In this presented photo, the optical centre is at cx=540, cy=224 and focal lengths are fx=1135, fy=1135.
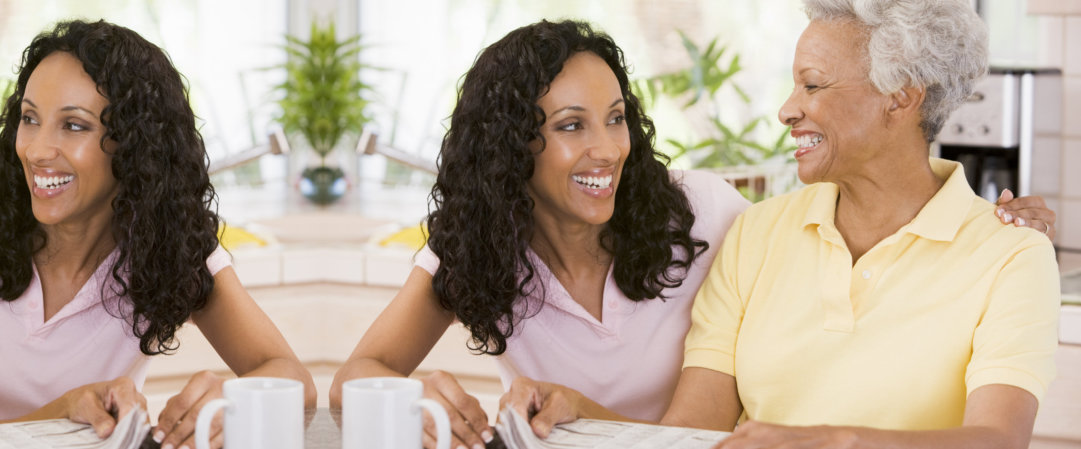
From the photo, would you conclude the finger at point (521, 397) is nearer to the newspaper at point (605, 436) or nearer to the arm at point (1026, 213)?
the newspaper at point (605, 436)

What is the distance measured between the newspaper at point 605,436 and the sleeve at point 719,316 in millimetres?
297

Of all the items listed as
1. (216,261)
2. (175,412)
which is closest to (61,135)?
(216,261)

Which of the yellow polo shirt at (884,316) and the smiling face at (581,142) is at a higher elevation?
the smiling face at (581,142)

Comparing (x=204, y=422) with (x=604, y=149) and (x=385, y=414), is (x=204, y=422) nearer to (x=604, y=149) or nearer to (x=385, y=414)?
(x=385, y=414)

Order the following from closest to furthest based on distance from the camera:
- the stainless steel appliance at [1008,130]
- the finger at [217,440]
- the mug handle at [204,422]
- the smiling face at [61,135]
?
the mug handle at [204,422] < the finger at [217,440] < the smiling face at [61,135] < the stainless steel appliance at [1008,130]

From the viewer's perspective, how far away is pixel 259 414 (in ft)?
3.80

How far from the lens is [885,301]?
5.27 feet

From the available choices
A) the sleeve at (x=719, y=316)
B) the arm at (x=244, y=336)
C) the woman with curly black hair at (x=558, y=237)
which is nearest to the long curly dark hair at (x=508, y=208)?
the woman with curly black hair at (x=558, y=237)

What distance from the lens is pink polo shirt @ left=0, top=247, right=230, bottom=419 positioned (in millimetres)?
1854

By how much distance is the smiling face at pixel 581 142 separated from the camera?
1.83m

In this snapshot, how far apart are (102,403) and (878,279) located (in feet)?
3.54

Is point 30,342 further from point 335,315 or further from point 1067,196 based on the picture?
point 1067,196

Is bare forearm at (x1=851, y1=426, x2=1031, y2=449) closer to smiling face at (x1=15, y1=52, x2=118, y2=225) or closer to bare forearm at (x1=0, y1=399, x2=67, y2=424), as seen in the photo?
bare forearm at (x1=0, y1=399, x2=67, y2=424)

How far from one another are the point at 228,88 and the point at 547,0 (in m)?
1.32
